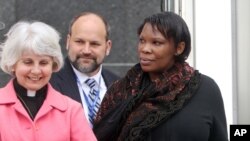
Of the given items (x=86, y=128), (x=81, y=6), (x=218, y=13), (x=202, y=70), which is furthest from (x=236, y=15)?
(x=86, y=128)

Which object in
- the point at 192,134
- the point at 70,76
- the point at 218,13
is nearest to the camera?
the point at 192,134

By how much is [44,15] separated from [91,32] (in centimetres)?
118

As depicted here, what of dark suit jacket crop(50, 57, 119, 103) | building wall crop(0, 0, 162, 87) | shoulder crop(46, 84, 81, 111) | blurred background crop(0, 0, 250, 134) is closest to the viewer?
shoulder crop(46, 84, 81, 111)

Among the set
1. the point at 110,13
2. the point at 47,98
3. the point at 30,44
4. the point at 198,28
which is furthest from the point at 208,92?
the point at 110,13

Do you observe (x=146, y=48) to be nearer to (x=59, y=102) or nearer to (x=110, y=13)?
(x=59, y=102)

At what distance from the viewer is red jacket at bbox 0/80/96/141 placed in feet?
7.11

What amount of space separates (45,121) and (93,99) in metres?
0.70

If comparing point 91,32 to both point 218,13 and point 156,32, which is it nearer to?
point 156,32

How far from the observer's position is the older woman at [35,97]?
2193mm

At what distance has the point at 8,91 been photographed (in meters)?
2.26

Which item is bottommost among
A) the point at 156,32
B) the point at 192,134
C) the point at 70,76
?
the point at 192,134

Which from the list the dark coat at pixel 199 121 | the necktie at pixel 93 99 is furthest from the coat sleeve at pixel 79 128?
the necktie at pixel 93 99

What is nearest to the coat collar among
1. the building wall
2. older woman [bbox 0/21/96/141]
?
older woman [bbox 0/21/96/141]

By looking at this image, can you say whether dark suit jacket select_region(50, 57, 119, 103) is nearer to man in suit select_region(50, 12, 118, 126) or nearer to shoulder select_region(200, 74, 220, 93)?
man in suit select_region(50, 12, 118, 126)
